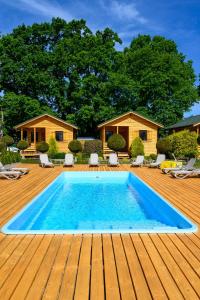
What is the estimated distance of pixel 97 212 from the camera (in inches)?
373

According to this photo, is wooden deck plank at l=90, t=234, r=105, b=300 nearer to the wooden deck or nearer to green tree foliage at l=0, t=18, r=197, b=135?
the wooden deck

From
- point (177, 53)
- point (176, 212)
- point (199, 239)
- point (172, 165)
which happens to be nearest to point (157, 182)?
point (172, 165)

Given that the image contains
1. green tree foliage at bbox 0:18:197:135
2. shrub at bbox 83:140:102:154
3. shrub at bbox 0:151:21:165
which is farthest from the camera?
green tree foliage at bbox 0:18:197:135

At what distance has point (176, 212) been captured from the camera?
7.41 meters

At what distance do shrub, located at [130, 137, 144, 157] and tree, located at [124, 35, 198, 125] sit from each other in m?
11.5

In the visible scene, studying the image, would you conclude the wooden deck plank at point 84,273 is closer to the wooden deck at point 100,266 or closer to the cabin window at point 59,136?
the wooden deck at point 100,266

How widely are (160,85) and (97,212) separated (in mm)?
30667

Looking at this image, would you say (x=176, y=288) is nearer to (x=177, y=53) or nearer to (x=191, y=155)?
(x=191, y=155)

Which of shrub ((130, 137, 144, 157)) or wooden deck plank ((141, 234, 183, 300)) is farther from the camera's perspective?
shrub ((130, 137, 144, 157))

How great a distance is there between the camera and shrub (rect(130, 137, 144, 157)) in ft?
87.2

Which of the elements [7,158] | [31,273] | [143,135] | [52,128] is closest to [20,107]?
[52,128]

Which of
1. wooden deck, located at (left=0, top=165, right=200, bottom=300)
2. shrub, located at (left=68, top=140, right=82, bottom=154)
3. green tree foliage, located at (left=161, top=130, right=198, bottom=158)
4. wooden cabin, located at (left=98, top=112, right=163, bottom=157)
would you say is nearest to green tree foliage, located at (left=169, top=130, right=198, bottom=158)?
green tree foliage, located at (left=161, top=130, right=198, bottom=158)

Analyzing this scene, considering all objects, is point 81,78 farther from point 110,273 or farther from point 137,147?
point 110,273

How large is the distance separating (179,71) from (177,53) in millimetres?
7109
